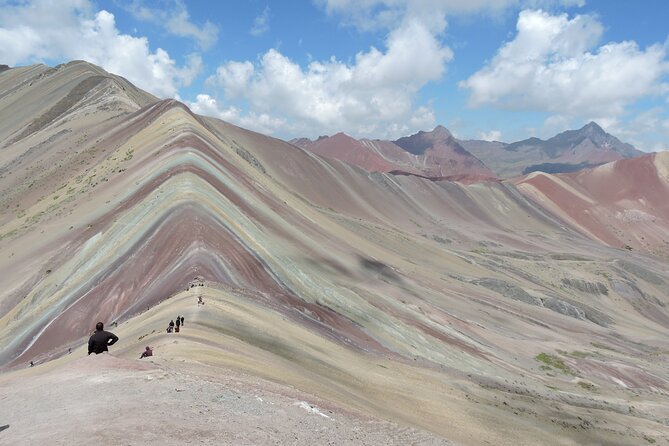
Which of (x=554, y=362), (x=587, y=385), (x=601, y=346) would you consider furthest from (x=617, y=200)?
(x=587, y=385)

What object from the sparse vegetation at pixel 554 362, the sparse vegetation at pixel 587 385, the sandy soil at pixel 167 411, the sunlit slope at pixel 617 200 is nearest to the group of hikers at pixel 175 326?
the sandy soil at pixel 167 411

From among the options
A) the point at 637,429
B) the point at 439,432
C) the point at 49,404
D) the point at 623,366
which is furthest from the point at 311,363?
the point at 623,366

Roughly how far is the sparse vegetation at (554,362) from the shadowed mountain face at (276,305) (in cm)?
19

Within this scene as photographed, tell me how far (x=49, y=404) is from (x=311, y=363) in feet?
42.7

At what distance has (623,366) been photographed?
49938 mm

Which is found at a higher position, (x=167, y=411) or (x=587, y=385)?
(x=167, y=411)

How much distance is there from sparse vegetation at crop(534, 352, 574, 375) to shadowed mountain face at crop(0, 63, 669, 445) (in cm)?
19

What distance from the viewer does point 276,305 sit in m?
31.3

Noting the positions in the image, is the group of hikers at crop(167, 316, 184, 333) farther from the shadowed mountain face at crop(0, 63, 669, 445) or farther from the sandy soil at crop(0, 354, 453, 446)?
the sandy soil at crop(0, 354, 453, 446)

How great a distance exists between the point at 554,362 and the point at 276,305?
91.1 ft

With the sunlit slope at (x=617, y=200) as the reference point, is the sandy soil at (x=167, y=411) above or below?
below

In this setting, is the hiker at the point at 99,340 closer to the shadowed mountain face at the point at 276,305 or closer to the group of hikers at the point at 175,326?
the shadowed mountain face at the point at 276,305

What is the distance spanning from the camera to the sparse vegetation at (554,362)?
1801 inches

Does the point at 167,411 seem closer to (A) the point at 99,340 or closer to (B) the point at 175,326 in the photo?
(A) the point at 99,340
